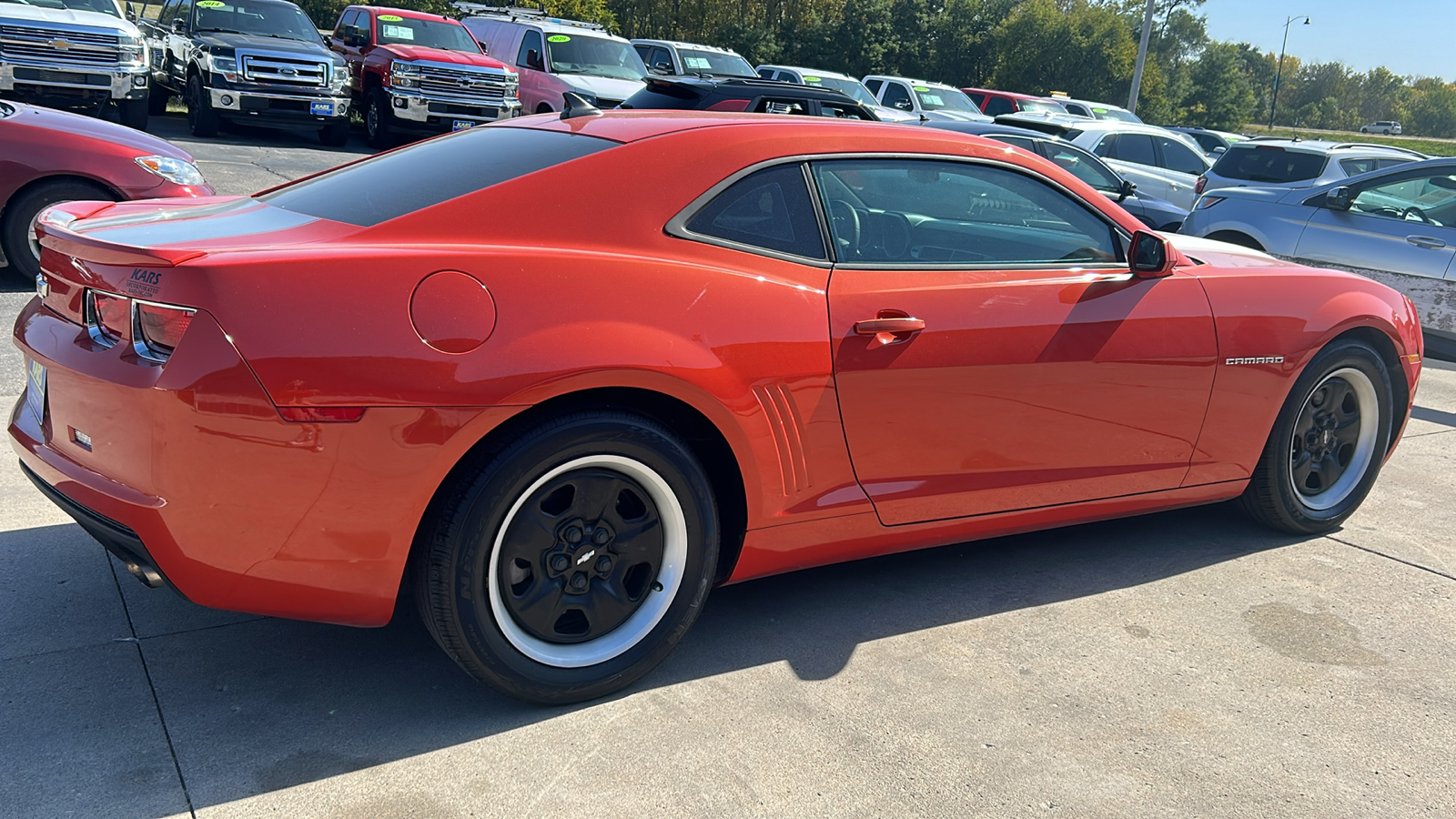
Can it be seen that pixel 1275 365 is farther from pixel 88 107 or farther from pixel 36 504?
pixel 88 107

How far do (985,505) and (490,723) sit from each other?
1.67 m

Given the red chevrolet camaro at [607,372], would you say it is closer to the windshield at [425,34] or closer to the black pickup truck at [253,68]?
the black pickup truck at [253,68]

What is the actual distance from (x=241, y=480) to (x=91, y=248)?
2.34 ft

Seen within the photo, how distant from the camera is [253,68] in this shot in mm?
15109

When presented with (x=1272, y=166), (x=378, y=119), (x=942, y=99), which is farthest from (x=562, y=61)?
(x=1272, y=166)

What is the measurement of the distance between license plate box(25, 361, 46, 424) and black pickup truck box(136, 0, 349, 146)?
43.4ft

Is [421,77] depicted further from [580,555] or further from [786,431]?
[580,555]

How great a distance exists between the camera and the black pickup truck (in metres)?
15.0

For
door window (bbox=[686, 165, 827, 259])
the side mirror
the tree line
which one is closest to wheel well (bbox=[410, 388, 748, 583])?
door window (bbox=[686, 165, 827, 259])

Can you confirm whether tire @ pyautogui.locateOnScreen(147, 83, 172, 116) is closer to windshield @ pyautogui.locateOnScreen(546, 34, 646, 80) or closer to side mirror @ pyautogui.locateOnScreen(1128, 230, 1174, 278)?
windshield @ pyautogui.locateOnScreen(546, 34, 646, 80)

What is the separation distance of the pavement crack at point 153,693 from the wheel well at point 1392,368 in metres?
4.27

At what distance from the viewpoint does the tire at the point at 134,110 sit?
14195mm

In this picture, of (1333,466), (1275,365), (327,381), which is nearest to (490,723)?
(327,381)

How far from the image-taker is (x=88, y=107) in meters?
13.9
